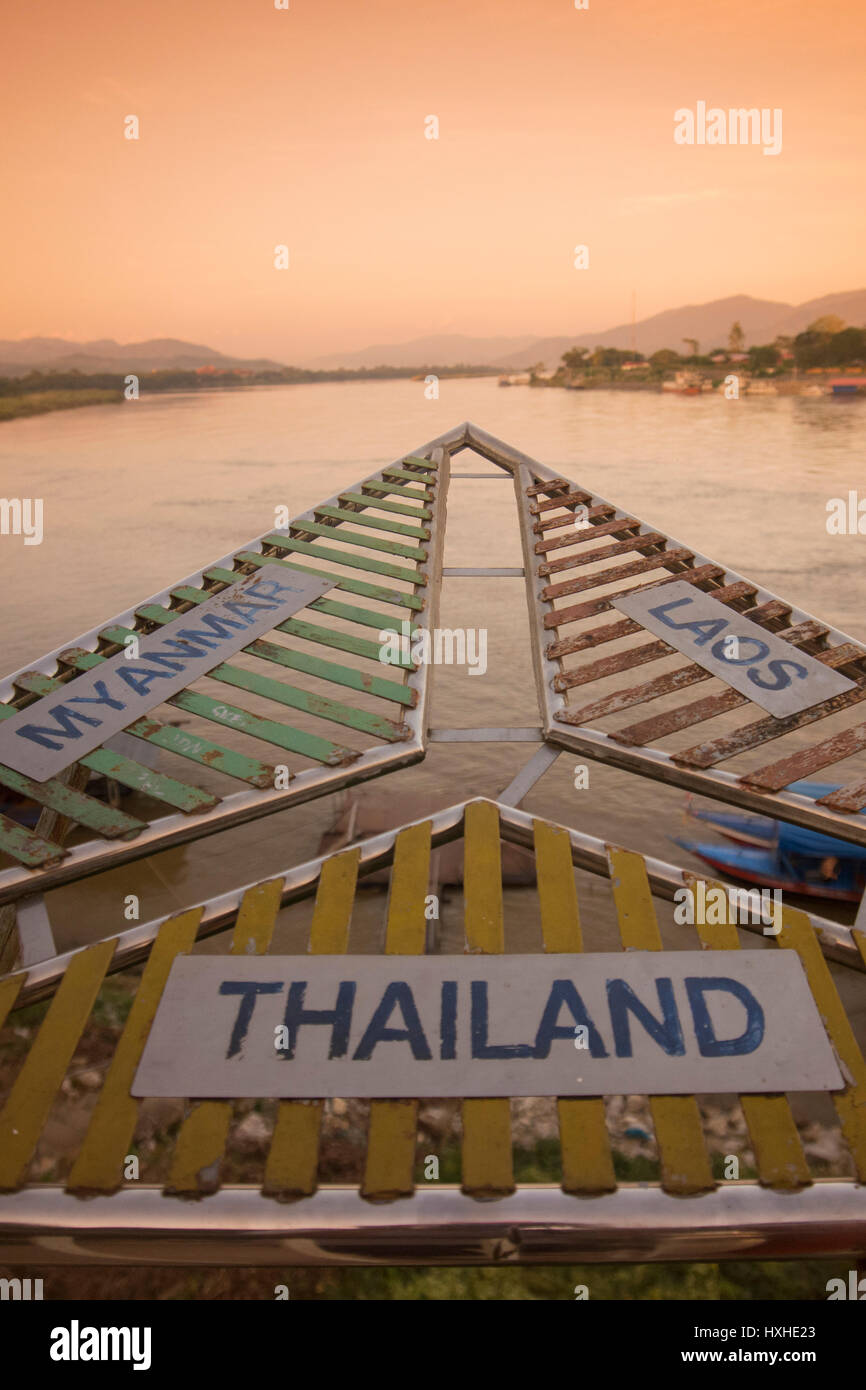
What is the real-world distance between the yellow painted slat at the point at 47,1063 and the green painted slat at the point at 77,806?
91 cm

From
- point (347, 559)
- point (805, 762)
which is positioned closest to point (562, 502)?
point (347, 559)

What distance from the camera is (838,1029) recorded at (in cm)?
328

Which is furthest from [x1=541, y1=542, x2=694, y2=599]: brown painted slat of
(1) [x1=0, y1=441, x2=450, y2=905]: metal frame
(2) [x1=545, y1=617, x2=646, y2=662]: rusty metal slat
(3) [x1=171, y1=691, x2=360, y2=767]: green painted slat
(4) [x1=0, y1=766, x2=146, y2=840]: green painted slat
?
(4) [x1=0, y1=766, x2=146, y2=840]: green painted slat

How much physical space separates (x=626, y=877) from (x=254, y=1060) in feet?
5.58

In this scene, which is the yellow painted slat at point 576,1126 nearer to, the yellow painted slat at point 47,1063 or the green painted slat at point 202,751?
the yellow painted slat at point 47,1063

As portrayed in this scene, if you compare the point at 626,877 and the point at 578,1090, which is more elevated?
the point at 626,877

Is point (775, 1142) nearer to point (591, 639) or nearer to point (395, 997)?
point (395, 997)

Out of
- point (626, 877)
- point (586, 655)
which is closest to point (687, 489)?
point (586, 655)

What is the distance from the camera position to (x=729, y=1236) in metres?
2.71

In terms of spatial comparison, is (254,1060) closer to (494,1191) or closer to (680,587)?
(494,1191)

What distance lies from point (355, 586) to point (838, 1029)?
4.58m

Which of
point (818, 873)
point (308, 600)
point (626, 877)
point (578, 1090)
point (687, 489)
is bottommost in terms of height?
point (818, 873)

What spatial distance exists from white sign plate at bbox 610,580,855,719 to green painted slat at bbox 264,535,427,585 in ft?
5.05

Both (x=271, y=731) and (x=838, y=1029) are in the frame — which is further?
(x=271, y=731)
